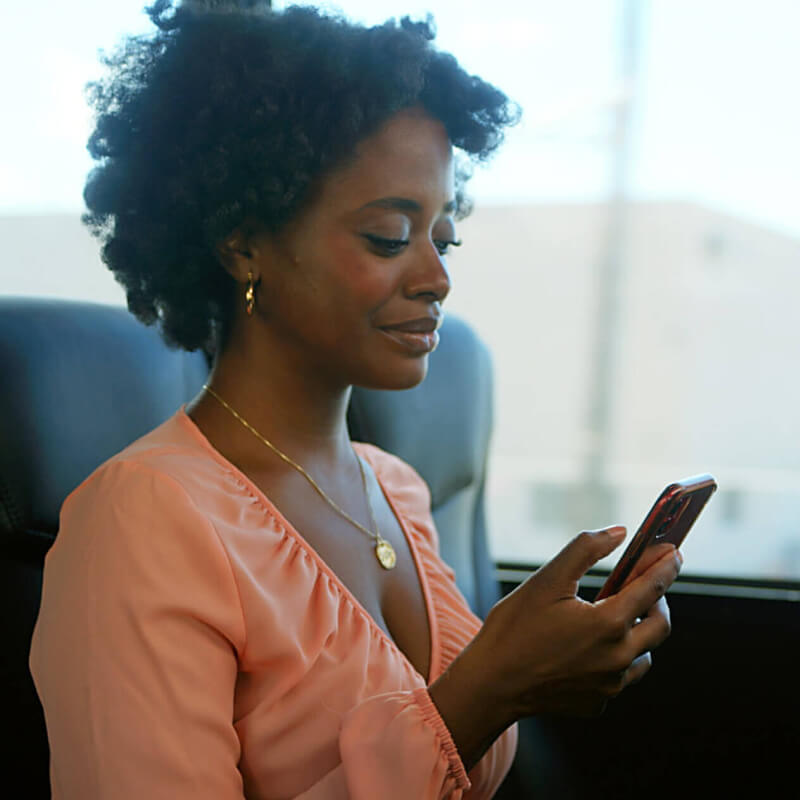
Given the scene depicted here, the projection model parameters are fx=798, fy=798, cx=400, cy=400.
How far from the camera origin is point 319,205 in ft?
2.57

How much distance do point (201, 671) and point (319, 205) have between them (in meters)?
0.44

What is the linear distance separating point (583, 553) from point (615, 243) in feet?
3.26

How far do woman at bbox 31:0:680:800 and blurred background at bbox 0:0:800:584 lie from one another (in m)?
0.58

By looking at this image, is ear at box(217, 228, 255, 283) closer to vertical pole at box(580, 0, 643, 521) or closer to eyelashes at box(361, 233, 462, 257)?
eyelashes at box(361, 233, 462, 257)

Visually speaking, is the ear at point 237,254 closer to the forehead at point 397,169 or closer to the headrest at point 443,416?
the forehead at point 397,169

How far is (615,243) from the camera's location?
152 cm

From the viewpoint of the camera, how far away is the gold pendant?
906 millimetres

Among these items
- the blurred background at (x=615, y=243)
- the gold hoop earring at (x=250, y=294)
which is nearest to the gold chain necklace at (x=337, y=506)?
the gold hoop earring at (x=250, y=294)

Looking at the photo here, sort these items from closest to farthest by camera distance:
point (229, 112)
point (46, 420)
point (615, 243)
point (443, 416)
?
point (229, 112) < point (46, 420) < point (443, 416) < point (615, 243)

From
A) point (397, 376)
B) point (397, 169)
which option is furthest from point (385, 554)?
point (397, 169)

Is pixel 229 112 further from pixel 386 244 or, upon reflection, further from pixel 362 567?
pixel 362 567

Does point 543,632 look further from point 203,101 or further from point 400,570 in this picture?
point 203,101

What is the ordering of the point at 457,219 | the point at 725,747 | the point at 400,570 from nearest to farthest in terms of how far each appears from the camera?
the point at 400,570 < the point at 457,219 < the point at 725,747

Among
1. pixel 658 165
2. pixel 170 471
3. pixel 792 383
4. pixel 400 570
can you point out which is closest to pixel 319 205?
pixel 170 471
